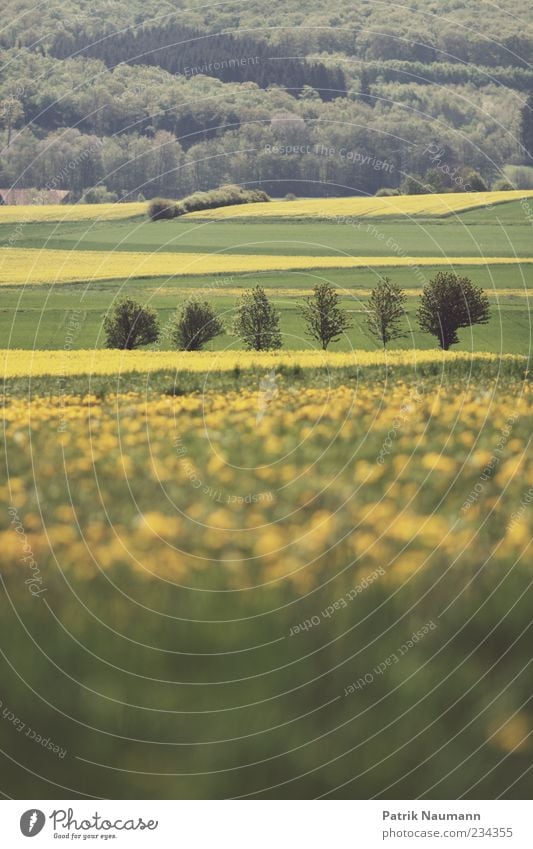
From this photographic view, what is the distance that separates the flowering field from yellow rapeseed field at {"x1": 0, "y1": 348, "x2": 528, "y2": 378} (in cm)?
687

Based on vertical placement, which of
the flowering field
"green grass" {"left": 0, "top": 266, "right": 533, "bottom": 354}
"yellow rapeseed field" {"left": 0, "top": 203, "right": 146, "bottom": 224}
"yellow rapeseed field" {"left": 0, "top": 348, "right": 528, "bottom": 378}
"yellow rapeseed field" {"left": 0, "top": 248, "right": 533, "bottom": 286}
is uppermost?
"yellow rapeseed field" {"left": 0, "top": 203, "right": 146, "bottom": 224}

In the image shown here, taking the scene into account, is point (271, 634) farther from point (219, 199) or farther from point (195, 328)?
point (219, 199)

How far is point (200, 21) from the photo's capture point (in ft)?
175

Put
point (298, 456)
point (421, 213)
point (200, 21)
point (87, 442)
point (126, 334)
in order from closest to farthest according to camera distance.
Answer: point (298, 456) < point (87, 442) < point (126, 334) < point (421, 213) < point (200, 21)

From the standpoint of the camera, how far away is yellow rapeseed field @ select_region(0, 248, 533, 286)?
26766mm

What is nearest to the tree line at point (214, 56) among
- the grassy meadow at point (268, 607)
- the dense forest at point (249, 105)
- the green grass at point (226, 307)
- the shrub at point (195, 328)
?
the dense forest at point (249, 105)

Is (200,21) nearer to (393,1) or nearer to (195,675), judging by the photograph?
(393,1)

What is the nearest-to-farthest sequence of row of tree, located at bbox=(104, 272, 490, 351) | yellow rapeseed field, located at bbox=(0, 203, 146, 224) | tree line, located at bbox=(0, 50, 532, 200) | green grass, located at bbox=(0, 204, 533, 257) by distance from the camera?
1. row of tree, located at bbox=(104, 272, 490, 351)
2. yellow rapeseed field, located at bbox=(0, 203, 146, 224)
3. green grass, located at bbox=(0, 204, 533, 257)
4. tree line, located at bbox=(0, 50, 532, 200)

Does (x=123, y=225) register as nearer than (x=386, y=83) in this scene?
Yes

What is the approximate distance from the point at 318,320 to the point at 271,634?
529 inches

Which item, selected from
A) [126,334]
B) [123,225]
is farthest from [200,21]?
[126,334]

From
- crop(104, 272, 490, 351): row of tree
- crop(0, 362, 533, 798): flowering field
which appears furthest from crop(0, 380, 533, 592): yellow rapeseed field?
crop(104, 272, 490, 351): row of tree

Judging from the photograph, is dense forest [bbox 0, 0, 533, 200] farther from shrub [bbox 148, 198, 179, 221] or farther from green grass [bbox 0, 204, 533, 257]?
green grass [bbox 0, 204, 533, 257]

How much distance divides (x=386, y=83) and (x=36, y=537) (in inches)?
1621
